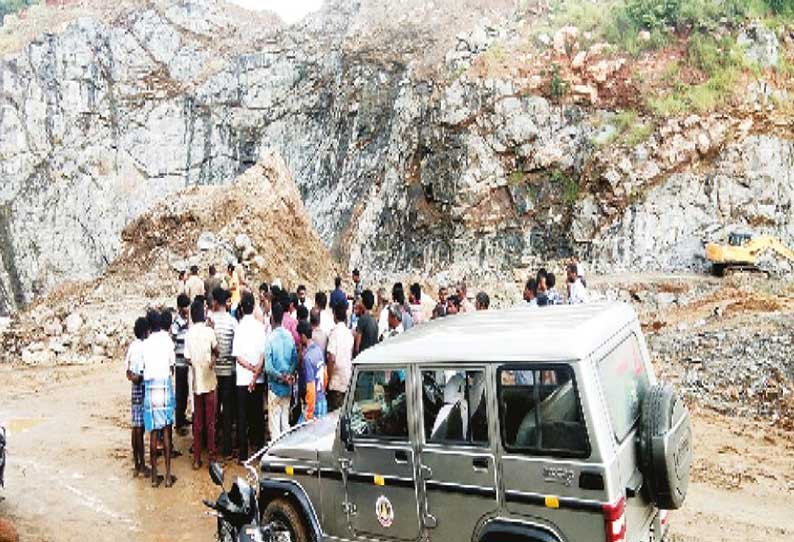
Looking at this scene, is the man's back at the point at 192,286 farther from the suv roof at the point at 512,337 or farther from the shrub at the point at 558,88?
the shrub at the point at 558,88

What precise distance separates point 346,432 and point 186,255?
1756 centimetres

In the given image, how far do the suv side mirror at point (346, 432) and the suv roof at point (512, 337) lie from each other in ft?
1.41

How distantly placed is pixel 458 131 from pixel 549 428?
3109 centimetres

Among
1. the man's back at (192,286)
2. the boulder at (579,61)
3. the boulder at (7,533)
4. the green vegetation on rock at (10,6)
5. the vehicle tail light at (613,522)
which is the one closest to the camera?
the vehicle tail light at (613,522)

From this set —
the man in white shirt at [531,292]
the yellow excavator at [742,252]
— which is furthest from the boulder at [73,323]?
the yellow excavator at [742,252]

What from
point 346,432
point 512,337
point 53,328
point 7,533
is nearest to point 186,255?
point 53,328

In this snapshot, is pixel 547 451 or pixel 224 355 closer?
pixel 547 451

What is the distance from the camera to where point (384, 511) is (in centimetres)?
515

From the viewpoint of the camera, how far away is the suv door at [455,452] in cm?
466

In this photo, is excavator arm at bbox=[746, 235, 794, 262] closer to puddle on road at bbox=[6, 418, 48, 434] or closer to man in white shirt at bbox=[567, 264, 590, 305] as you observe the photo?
man in white shirt at bbox=[567, 264, 590, 305]

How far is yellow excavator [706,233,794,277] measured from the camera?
79.4 feet

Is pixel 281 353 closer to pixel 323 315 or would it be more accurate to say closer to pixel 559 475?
pixel 323 315

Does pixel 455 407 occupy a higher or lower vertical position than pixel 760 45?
lower

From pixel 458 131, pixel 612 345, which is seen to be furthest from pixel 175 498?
pixel 458 131
